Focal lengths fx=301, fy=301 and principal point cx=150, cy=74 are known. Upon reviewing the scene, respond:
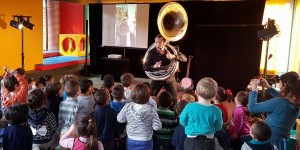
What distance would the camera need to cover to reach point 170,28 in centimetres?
527

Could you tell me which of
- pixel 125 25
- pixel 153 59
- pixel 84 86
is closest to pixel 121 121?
pixel 84 86

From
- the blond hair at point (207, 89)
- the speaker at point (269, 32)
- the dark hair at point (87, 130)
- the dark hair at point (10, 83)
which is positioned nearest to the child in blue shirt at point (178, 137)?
the blond hair at point (207, 89)

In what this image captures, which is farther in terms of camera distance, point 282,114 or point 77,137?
point 282,114

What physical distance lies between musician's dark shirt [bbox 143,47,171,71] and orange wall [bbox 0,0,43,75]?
17.1ft

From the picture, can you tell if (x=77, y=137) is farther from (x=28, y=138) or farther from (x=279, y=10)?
(x=279, y=10)

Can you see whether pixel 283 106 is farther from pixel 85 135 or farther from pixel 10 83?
pixel 10 83

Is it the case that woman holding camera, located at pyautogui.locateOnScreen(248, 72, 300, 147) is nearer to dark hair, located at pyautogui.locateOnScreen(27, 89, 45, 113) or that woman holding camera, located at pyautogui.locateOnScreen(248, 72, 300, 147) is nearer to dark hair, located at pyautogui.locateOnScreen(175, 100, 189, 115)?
dark hair, located at pyautogui.locateOnScreen(175, 100, 189, 115)

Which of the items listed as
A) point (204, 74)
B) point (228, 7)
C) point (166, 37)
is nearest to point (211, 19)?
point (228, 7)

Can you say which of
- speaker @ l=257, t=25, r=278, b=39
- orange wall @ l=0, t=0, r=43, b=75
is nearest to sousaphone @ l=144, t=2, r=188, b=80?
speaker @ l=257, t=25, r=278, b=39

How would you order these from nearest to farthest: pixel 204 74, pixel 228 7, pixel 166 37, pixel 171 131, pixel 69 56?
1. pixel 171 131
2. pixel 166 37
3. pixel 204 74
4. pixel 228 7
5. pixel 69 56

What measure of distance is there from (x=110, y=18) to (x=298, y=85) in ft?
25.7

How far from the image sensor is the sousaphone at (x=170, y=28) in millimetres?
5031

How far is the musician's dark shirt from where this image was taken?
5.04m

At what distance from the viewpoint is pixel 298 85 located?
8.93 ft
